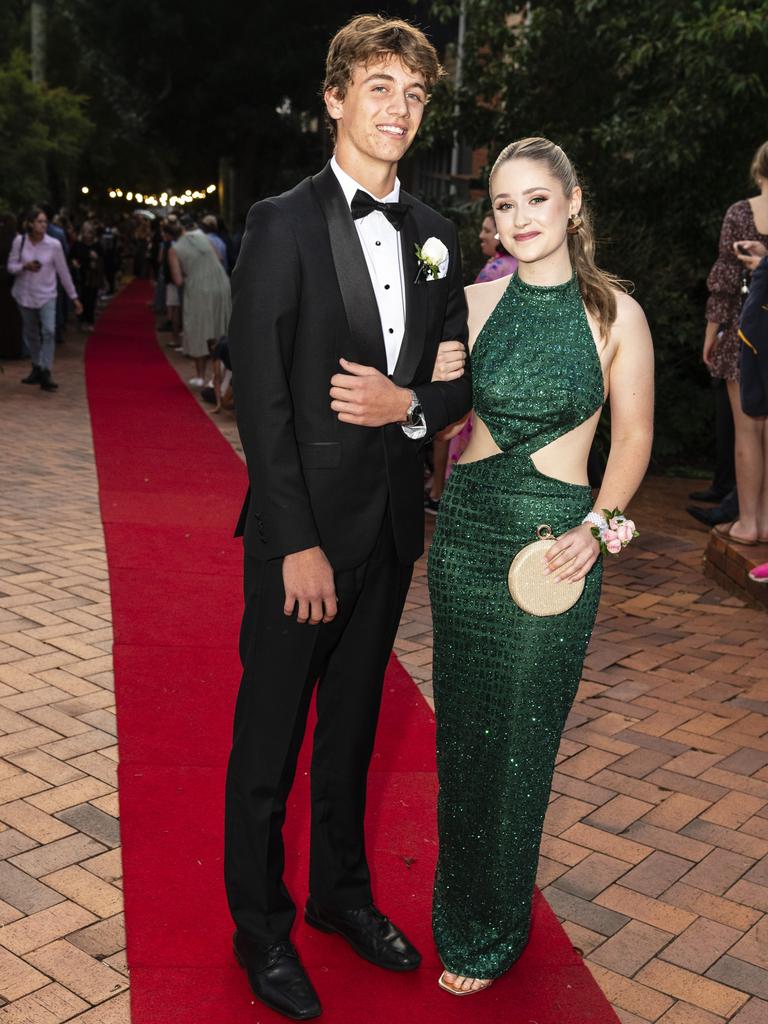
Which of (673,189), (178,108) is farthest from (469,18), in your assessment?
(178,108)

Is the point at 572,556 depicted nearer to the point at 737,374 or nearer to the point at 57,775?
the point at 57,775

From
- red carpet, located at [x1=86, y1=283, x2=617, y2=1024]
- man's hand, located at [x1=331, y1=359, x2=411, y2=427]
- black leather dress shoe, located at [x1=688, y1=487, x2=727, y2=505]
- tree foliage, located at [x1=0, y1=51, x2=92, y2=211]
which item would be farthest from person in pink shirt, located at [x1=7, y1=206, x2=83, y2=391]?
man's hand, located at [x1=331, y1=359, x2=411, y2=427]

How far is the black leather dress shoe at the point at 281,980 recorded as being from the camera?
9.39ft

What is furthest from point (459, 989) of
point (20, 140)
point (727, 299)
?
point (20, 140)

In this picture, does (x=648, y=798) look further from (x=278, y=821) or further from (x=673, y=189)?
(x=673, y=189)

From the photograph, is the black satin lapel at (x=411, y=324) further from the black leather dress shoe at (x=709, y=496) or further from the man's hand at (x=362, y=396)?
the black leather dress shoe at (x=709, y=496)

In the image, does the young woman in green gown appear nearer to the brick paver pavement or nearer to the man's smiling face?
the man's smiling face

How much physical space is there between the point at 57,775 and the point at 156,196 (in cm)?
7682

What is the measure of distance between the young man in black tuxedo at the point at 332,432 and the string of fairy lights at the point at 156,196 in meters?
39.5

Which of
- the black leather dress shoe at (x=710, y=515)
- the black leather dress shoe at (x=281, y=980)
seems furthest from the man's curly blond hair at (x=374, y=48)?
the black leather dress shoe at (x=710, y=515)

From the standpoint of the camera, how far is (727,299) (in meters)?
7.37

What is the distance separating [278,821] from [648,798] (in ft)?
5.84

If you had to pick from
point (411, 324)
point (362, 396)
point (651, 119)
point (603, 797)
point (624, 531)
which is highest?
point (651, 119)

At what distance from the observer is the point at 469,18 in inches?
454
